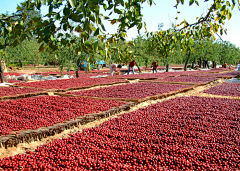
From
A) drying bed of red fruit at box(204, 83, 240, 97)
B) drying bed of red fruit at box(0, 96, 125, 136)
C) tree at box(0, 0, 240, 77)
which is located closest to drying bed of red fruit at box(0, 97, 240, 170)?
drying bed of red fruit at box(0, 96, 125, 136)

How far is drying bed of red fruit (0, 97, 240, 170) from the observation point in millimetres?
2535

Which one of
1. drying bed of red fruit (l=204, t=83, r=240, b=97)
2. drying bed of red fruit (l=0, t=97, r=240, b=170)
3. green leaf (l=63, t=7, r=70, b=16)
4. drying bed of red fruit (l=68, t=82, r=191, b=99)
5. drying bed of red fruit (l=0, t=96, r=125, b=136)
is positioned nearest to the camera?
green leaf (l=63, t=7, r=70, b=16)

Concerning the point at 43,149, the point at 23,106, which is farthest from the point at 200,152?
the point at 23,106

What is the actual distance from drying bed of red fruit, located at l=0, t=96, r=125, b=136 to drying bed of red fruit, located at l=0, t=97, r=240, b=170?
0.77 m

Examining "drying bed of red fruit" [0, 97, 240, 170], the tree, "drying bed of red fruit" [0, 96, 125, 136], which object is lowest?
"drying bed of red fruit" [0, 97, 240, 170]

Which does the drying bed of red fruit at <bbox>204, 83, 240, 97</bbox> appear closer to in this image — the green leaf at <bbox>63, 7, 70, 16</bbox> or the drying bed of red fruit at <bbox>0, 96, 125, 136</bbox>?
the drying bed of red fruit at <bbox>0, 96, 125, 136</bbox>

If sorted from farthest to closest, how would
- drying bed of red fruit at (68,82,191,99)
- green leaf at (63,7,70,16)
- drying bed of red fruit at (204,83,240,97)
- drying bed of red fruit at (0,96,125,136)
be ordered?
1. drying bed of red fruit at (204,83,240,97)
2. drying bed of red fruit at (68,82,191,99)
3. drying bed of red fruit at (0,96,125,136)
4. green leaf at (63,7,70,16)

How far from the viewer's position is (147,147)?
2916 millimetres

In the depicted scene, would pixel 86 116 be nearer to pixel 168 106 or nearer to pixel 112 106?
pixel 112 106

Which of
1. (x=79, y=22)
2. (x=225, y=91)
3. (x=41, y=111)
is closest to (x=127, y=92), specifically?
(x=41, y=111)

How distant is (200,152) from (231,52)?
50817 mm

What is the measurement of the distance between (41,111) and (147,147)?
292 cm

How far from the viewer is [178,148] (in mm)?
2875

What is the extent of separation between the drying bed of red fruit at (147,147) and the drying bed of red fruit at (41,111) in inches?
30.3
